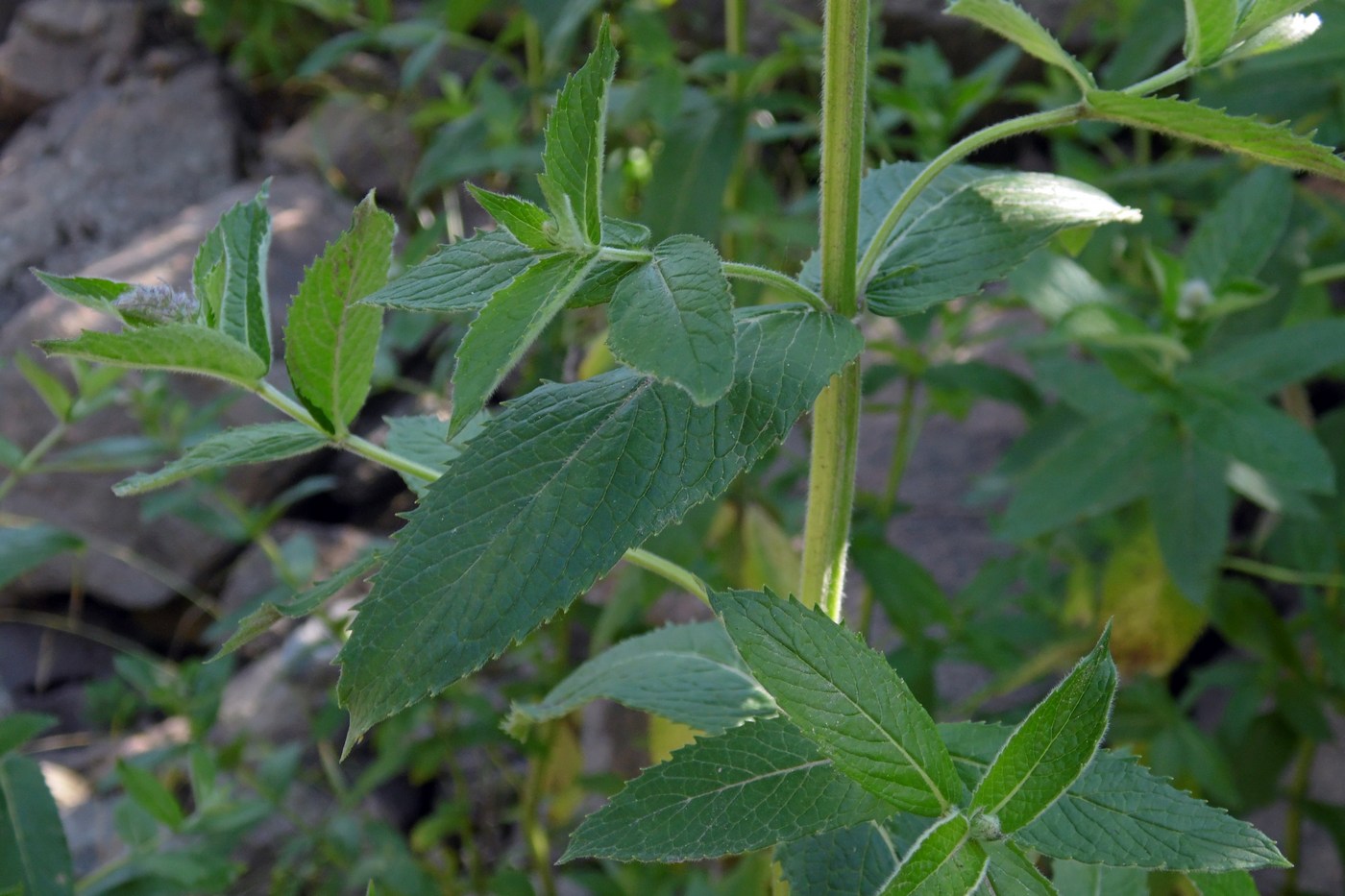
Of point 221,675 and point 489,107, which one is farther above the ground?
point 489,107

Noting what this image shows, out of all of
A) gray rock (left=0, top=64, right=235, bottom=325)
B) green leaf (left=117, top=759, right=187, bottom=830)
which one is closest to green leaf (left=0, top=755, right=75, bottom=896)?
green leaf (left=117, top=759, right=187, bottom=830)

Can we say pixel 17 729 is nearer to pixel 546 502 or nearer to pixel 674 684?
pixel 674 684

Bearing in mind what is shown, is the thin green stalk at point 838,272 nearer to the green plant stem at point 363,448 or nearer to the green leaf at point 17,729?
the green plant stem at point 363,448

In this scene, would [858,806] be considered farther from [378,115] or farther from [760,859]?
[378,115]

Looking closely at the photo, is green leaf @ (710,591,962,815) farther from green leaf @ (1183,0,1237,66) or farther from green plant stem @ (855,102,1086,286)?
green leaf @ (1183,0,1237,66)

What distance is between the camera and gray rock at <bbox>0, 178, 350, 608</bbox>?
3.29 metres

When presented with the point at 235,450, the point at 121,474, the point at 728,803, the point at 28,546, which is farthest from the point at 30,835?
the point at 121,474

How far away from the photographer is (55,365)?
11.1 feet

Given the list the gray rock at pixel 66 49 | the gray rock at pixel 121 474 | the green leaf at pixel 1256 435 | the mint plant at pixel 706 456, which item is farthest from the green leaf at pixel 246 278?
the gray rock at pixel 66 49

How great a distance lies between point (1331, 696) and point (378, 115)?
3070mm

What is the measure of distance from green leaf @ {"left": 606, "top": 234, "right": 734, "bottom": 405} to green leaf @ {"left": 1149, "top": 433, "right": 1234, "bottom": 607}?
117 centimetres

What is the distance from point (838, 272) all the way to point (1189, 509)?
1068 millimetres

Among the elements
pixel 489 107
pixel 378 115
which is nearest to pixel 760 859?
pixel 489 107

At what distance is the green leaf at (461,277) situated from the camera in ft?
1.79
